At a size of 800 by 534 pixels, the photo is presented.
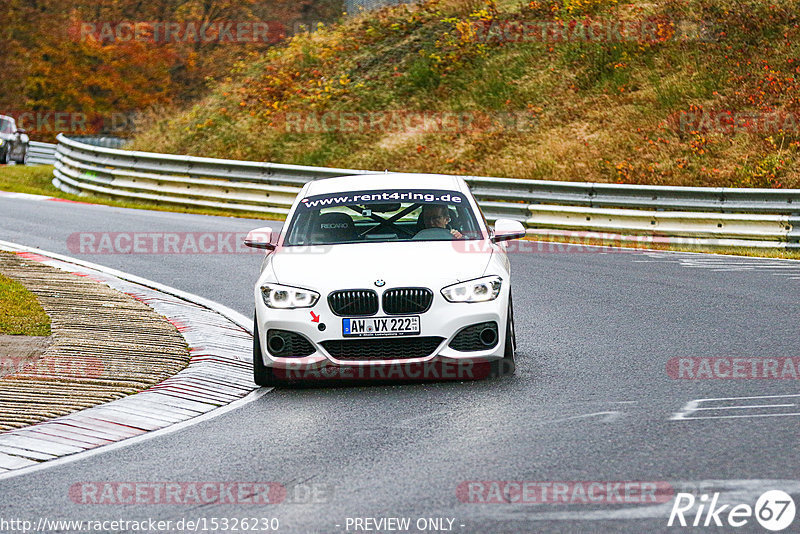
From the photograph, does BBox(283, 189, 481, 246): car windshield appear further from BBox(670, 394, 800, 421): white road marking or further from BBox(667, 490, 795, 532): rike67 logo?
BBox(667, 490, 795, 532): rike67 logo

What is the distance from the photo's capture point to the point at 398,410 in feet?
25.6

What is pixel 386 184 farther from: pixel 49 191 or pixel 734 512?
pixel 49 191

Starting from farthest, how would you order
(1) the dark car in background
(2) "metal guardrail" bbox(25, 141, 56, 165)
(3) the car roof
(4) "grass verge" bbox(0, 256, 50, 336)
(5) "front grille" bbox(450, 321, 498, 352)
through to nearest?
(2) "metal guardrail" bbox(25, 141, 56, 165)
(1) the dark car in background
(4) "grass verge" bbox(0, 256, 50, 336)
(3) the car roof
(5) "front grille" bbox(450, 321, 498, 352)

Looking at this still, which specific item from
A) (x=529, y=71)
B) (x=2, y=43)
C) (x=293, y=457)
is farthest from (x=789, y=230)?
(x=2, y=43)

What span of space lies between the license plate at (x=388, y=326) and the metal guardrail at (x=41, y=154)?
33.5 meters

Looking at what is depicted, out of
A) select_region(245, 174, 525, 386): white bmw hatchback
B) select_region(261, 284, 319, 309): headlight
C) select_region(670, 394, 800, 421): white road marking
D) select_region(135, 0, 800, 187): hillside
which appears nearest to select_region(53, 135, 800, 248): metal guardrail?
select_region(135, 0, 800, 187): hillside

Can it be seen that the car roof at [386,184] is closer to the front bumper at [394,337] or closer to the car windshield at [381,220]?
the car windshield at [381,220]

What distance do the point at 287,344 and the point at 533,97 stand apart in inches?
920

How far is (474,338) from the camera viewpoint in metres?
8.44

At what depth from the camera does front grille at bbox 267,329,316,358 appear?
844 centimetres

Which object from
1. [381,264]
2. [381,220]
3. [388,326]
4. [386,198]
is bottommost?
[388,326]

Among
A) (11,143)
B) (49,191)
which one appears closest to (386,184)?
(49,191)

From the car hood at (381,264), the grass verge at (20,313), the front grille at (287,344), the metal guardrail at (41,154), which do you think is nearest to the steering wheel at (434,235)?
the car hood at (381,264)

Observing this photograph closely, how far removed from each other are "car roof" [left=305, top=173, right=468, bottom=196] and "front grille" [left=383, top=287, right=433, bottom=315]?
1.77 m
